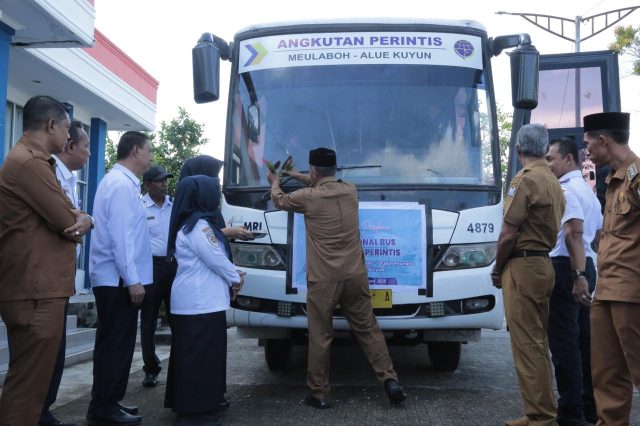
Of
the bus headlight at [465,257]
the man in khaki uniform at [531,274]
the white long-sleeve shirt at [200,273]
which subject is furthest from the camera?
the bus headlight at [465,257]

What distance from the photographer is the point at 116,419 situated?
4.85m

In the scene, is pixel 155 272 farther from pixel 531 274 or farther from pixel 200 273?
pixel 531 274

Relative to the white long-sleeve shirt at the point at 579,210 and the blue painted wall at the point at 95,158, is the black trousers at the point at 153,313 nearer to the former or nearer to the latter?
the white long-sleeve shirt at the point at 579,210

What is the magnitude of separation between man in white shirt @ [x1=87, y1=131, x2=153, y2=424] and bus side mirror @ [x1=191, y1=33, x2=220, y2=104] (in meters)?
1.28

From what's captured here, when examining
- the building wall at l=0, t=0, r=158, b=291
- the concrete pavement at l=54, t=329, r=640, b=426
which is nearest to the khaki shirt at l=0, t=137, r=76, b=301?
the concrete pavement at l=54, t=329, r=640, b=426

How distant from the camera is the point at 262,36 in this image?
6.22 metres

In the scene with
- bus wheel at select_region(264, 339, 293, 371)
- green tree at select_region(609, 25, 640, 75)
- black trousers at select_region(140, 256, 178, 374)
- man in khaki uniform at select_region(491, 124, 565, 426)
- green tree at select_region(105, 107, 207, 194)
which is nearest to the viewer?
man in khaki uniform at select_region(491, 124, 565, 426)

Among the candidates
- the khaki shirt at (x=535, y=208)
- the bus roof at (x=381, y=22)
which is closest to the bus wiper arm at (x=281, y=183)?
the bus roof at (x=381, y=22)

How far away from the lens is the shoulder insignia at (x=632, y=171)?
376cm

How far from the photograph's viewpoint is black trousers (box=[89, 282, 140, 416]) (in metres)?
4.84

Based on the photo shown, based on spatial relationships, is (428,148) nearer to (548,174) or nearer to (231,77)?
(548,174)

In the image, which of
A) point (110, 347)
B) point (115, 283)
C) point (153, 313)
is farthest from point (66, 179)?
point (153, 313)

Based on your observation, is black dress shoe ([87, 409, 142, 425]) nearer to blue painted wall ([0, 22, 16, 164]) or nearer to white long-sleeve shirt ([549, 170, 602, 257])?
white long-sleeve shirt ([549, 170, 602, 257])

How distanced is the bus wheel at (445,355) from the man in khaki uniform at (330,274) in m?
1.48
